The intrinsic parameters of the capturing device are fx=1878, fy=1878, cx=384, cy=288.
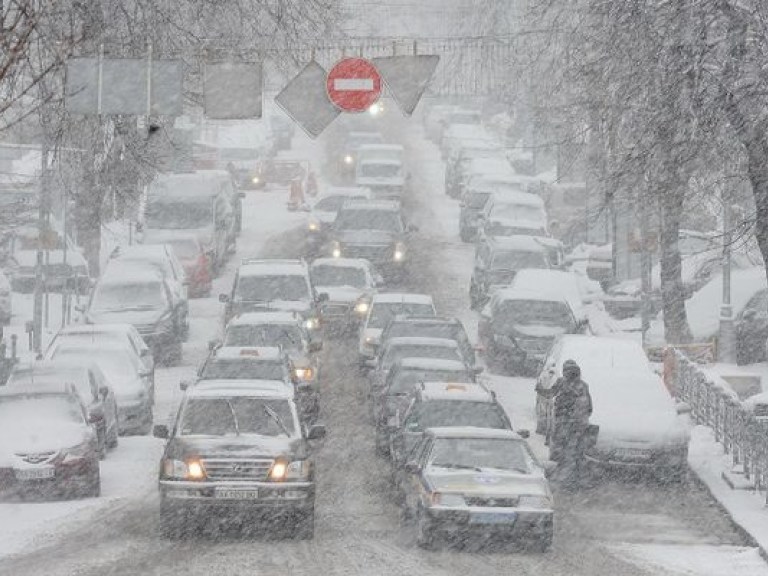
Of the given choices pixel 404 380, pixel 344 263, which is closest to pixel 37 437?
pixel 404 380

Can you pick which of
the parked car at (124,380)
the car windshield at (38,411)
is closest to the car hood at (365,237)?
the parked car at (124,380)

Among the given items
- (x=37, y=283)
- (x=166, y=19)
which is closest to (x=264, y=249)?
(x=37, y=283)

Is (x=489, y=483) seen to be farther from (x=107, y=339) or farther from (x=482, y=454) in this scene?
(x=107, y=339)

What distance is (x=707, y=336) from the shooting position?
3716cm

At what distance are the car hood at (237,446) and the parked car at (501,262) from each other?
2201 cm

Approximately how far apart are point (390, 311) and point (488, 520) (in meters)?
16.9

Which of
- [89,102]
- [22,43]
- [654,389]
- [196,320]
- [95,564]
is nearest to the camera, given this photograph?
[22,43]

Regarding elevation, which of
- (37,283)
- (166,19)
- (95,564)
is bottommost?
(95,564)

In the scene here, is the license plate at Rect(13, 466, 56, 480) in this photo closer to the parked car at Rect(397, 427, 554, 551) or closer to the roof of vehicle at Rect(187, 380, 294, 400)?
the roof of vehicle at Rect(187, 380, 294, 400)

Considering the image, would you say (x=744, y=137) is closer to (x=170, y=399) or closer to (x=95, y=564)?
(x=95, y=564)

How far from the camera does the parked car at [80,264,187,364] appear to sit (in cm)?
3725

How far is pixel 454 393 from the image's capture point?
25.0 m

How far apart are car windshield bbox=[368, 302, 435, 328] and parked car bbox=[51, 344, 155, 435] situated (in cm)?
638

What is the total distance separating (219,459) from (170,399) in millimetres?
13580
